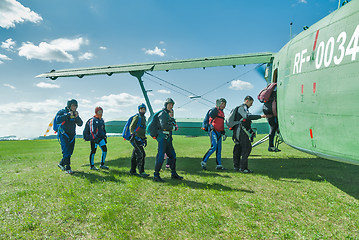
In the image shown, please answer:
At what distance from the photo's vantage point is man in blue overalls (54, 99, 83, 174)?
6.63m

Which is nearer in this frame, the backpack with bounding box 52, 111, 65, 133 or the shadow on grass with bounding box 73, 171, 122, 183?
the shadow on grass with bounding box 73, 171, 122, 183

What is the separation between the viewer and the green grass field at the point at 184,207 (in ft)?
10.0

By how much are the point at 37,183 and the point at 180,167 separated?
4459 mm

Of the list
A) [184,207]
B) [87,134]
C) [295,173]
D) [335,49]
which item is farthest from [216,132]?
[87,134]

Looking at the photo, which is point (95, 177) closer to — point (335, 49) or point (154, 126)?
point (154, 126)

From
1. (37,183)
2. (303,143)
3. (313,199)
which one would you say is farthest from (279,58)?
(37,183)

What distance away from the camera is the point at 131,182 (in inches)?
218

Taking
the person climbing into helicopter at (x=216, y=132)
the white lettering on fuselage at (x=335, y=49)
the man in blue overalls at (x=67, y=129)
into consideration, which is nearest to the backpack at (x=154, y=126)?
the person climbing into helicopter at (x=216, y=132)

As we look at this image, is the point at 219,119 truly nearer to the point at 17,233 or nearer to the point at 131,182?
the point at 131,182

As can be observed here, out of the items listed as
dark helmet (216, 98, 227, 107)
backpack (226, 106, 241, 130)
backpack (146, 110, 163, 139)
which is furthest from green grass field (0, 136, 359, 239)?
dark helmet (216, 98, 227, 107)

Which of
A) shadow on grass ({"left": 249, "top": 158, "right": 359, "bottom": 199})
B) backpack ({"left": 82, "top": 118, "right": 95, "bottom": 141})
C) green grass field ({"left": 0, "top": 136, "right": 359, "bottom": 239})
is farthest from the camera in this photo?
backpack ({"left": 82, "top": 118, "right": 95, "bottom": 141})

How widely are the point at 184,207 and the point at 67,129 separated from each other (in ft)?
16.1

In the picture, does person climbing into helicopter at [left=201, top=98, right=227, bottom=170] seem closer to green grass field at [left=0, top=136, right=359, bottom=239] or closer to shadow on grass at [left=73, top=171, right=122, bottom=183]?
green grass field at [left=0, top=136, right=359, bottom=239]

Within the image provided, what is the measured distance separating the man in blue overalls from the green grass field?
68cm
